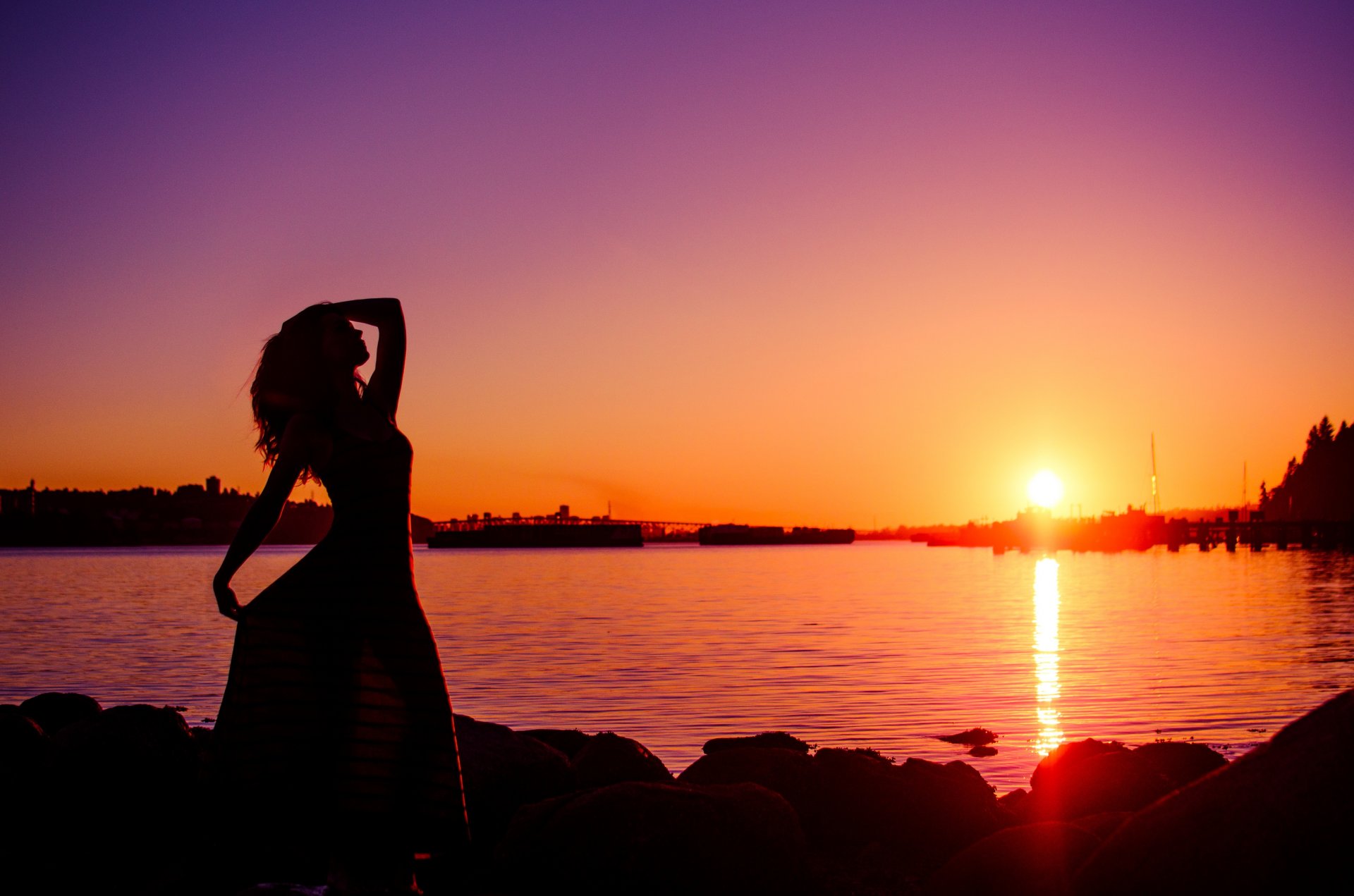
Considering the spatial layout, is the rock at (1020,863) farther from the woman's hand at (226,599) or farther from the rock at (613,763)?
the woman's hand at (226,599)

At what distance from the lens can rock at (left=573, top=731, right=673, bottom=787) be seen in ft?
28.4

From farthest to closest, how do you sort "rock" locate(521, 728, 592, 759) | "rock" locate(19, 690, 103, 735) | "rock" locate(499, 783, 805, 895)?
"rock" locate(19, 690, 103, 735) < "rock" locate(521, 728, 592, 759) < "rock" locate(499, 783, 805, 895)

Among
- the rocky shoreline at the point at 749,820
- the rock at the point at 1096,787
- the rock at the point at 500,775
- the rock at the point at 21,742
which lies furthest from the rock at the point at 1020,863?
the rock at the point at 21,742

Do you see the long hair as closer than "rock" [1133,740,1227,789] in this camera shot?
Yes

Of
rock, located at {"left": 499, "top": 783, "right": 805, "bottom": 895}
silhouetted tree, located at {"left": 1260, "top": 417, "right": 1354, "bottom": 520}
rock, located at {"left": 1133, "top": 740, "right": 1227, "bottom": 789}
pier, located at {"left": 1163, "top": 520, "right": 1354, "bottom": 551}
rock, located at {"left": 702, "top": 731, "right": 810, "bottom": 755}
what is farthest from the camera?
silhouetted tree, located at {"left": 1260, "top": 417, "right": 1354, "bottom": 520}

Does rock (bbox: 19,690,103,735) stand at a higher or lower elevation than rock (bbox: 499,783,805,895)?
lower

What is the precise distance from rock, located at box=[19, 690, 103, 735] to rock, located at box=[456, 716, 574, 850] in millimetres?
5412

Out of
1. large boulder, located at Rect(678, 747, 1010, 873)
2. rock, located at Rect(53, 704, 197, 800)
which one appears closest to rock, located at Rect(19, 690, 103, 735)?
rock, located at Rect(53, 704, 197, 800)

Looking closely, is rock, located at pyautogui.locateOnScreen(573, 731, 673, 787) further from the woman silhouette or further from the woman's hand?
A: the woman's hand

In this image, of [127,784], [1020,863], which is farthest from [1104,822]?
[127,784]

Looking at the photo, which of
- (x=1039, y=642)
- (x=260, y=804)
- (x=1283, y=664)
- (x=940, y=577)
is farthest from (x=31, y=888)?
(x=940, y=577)

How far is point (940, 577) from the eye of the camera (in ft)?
256

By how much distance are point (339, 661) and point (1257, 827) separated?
3098mm

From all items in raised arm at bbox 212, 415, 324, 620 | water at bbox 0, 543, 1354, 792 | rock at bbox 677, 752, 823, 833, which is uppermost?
raised arm at bbox 212, 415, 324, 620
